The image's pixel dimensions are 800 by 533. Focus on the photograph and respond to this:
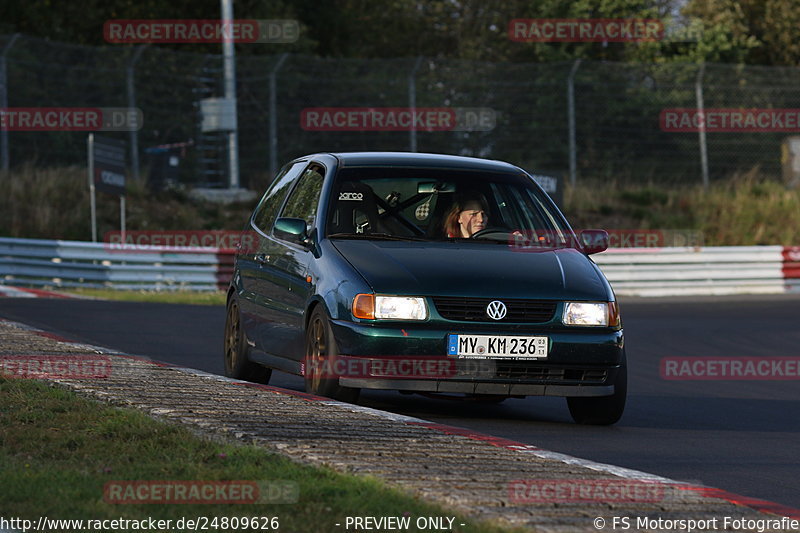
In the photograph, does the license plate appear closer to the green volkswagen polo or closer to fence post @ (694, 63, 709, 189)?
the green volkswagen polo

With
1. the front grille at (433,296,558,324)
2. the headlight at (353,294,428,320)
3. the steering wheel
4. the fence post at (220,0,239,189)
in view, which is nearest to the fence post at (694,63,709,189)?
the fence post at (220,0,239,189)

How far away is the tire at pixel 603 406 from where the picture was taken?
9.84 meters

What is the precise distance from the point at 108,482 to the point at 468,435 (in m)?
2.05

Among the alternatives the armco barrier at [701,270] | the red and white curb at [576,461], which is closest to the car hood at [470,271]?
the red and white curb at [576,461]

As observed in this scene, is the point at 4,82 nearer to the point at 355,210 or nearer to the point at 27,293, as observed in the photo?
the point at 27,293

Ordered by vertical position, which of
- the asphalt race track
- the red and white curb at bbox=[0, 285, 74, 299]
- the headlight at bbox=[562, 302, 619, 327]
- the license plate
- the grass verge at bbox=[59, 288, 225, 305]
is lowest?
the grass verge at bbox=[59, 288, 225, 305]

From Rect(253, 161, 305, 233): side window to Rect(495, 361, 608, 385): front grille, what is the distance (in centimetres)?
262

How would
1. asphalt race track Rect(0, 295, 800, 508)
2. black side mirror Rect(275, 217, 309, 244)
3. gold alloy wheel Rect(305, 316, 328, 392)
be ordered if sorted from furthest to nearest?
black side mirror Rect(275, 217, 309, 244) < gold alloy wheel Rect(305, 316, 328, 392) < asphalt race track Rect(0, 295, 800, 508)

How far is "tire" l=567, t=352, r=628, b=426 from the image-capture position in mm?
9836

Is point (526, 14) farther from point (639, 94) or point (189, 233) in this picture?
point (189, 233)

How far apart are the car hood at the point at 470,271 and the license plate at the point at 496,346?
0.25m

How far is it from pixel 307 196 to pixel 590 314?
235 cm

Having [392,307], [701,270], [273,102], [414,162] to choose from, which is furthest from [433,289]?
[273,102]

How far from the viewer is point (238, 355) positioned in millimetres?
11555
